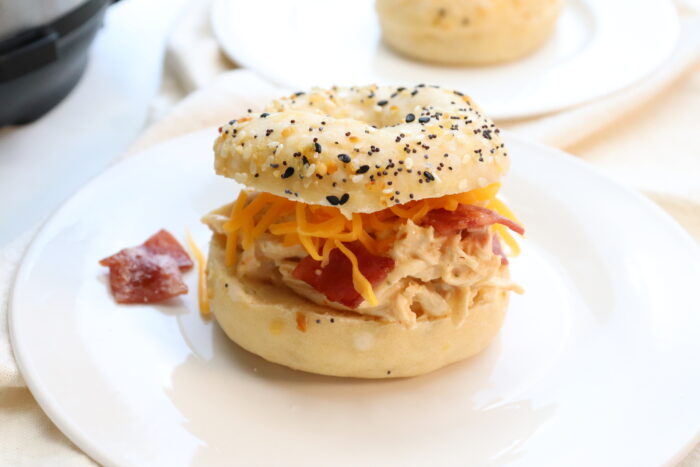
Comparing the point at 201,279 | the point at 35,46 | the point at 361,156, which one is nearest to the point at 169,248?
the point at 201,279

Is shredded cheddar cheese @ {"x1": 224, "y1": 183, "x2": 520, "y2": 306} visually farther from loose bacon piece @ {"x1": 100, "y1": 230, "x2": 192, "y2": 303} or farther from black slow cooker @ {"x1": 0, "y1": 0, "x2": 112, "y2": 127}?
black slow cooker @ {"x1": 0, "y1": 0, "x2": 112, "y2": 127}

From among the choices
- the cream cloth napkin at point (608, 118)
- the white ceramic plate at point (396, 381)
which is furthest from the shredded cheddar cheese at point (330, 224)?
the cream cloth napkin at point (608, 118)

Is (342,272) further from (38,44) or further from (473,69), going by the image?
(473,69)

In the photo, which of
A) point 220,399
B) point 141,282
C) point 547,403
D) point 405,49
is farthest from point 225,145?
point 405,49

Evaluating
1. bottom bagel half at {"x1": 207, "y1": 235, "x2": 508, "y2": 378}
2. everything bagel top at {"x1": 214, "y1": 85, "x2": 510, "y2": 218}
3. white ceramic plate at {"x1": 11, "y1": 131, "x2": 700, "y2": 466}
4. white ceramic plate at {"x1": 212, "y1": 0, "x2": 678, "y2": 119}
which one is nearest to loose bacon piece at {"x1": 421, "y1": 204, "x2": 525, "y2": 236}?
everything bagel top at {"x1": 214, "y1": 85, "x2": 510, "y2": 218}

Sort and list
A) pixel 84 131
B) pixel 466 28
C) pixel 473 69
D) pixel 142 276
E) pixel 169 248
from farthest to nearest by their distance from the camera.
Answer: pixel 473 69 < pixel 466 28 < pixel 84 131 < pixel 169 248 < pixel 142 276

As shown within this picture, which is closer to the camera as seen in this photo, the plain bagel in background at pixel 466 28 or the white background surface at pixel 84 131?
the white background surface at pixel 84 131

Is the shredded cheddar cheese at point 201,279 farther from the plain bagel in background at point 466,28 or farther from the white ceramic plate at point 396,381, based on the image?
the plain bagel in background at point 466,28
